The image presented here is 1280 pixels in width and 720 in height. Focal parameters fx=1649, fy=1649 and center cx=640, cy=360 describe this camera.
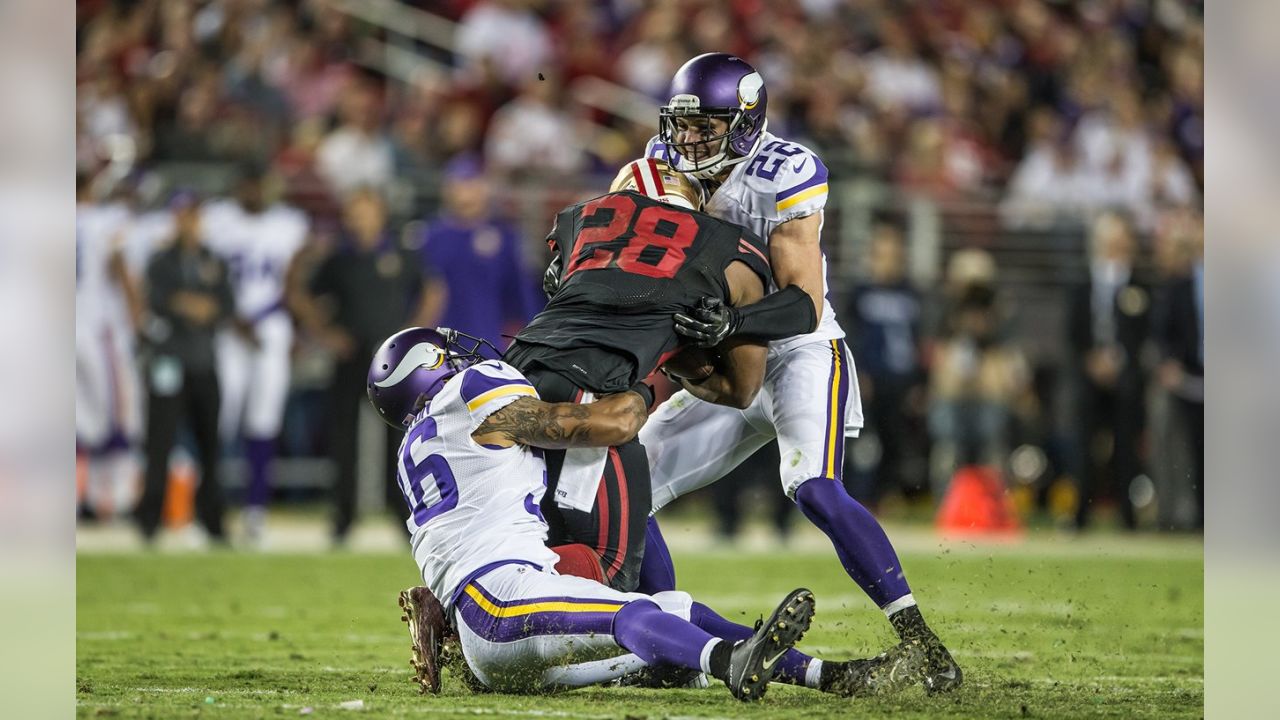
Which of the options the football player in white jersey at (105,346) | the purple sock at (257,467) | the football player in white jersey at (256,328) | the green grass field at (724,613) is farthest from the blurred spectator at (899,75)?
the football player in white jersey at (105,346)

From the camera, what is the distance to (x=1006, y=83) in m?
15.0

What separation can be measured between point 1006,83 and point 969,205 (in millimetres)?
2355

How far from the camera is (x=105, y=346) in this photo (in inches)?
460

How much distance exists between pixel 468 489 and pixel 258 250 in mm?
7140

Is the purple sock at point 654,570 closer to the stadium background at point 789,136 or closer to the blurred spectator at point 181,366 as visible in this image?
the stadium background at point 789,136

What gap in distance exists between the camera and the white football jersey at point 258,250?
1123 centimetres

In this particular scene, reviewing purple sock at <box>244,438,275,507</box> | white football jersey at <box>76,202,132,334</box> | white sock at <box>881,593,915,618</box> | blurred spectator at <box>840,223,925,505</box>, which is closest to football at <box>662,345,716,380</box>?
white sock at <box>881,593,915,618</box>

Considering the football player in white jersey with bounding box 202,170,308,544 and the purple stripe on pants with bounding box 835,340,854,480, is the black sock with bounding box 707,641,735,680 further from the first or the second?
the football player in white jersey with bounding box 202,170,308,544

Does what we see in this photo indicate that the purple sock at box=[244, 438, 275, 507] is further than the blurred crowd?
No

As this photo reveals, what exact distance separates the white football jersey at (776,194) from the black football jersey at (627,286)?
0.16m

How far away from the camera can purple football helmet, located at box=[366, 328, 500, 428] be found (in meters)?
4.86

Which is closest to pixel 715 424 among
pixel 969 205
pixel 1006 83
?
pixel 969 205

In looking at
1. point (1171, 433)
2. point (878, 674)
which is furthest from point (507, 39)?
point (878, 674)

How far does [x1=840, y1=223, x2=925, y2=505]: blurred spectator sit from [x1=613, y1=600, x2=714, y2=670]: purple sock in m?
7.53
